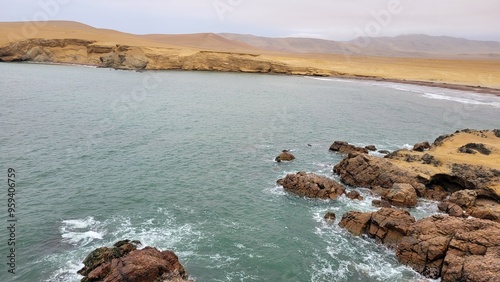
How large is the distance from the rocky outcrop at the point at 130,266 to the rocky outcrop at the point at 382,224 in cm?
1164

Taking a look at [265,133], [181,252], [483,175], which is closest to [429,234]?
[483,175]

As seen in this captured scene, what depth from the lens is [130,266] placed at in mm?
17203

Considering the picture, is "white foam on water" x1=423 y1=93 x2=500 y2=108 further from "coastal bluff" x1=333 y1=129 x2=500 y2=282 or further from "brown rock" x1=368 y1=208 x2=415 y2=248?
"brown rock" x1=368 y1=208 x2=415 y2=248

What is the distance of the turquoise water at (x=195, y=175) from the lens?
20750 millimetres

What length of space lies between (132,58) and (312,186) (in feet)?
329

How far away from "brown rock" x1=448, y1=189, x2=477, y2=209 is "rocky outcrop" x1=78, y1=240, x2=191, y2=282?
2108 cm

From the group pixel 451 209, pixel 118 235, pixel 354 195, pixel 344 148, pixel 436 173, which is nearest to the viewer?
pixel 118 235

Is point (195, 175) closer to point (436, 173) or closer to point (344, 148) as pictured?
point (344, 148)

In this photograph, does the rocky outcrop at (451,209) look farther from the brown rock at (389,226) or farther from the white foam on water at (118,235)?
the white foam on water at (118,235)

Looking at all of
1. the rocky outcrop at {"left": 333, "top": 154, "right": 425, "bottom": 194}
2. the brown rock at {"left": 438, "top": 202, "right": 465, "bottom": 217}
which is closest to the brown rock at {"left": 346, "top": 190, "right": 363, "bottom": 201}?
the rocky outcrop at {"left": 333, "top": 154, "right": 425, "bottom": 194}

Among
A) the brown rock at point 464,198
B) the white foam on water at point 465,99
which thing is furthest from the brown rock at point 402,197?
the white foam on water at point 465,99

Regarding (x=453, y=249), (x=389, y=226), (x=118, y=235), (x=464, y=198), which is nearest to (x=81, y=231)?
(x=118, y=235)

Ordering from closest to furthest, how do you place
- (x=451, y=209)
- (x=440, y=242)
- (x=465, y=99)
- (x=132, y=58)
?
(x=440, y=242)
(x=451, y=209)
(x=465, y=99)
(x=132, y=58)

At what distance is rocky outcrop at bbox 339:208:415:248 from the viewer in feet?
74.3
